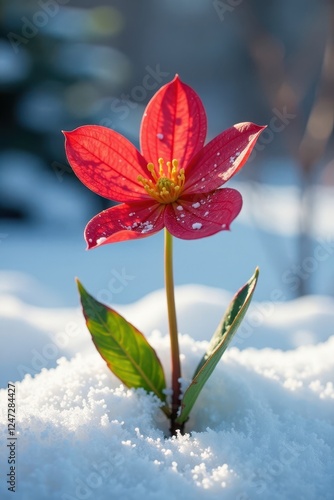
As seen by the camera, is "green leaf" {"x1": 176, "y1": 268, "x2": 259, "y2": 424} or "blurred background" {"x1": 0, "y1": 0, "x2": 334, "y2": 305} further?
"blurred background" {"x1": 0, "y1": 0, "x2": 334, "y2": 305}

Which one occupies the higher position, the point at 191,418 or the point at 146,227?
the point at 146,227

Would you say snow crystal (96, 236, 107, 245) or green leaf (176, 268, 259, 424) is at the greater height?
snow crystal (96, 236, 107, 245)

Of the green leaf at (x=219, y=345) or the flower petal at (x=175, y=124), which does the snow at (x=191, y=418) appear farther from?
the flower petal at (x=175, y=124)

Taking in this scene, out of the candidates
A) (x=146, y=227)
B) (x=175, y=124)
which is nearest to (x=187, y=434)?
(x=146, y=227)

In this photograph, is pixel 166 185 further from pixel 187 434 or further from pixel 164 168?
pixel 187 434

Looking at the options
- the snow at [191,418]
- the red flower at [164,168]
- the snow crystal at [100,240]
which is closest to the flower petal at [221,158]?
the red flower at [164,168]

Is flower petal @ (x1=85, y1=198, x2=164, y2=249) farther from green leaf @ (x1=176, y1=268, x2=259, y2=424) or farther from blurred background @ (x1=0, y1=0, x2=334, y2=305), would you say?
blurred background @ (x1=0, y1=0, x2=334, y2=305)

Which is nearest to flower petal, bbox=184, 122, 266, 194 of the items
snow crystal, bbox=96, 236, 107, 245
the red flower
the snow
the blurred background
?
the red flower
